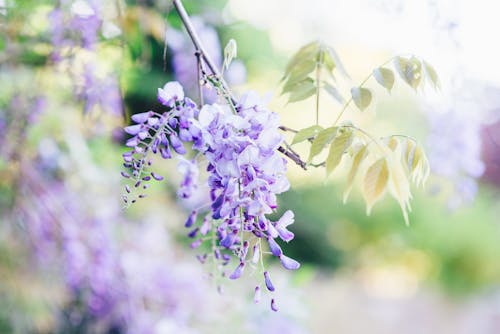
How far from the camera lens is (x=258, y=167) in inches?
27.9

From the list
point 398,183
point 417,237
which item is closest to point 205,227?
point 398,183

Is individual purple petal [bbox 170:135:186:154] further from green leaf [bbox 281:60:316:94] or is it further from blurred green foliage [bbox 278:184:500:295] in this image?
blurred green foliage [bbox 278:184:500:295]

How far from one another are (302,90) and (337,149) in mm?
179

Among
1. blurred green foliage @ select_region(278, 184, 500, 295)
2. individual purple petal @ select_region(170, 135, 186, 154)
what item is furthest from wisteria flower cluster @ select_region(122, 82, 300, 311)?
blurred green foliage @ select_region(278, 184, 500, 295)

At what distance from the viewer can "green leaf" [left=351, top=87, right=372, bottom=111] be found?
849mm

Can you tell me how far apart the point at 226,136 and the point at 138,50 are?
1.08 meters

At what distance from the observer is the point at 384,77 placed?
2.92 ft

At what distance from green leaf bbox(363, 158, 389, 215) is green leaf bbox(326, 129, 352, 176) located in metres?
0.07

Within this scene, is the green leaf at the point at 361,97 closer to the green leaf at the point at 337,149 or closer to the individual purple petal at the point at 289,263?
the green leaf at the point at 337,149

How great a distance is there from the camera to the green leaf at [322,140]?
796mm

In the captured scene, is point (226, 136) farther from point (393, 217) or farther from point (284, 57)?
point (393, 217)

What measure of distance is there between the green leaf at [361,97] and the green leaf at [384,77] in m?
0.03

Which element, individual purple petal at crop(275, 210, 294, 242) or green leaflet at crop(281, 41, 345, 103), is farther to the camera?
green leaflet at crop(281, 41, 345, 103)

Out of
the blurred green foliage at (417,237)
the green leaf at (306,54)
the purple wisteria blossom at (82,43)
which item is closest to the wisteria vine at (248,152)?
the green leaf at (306,54)
